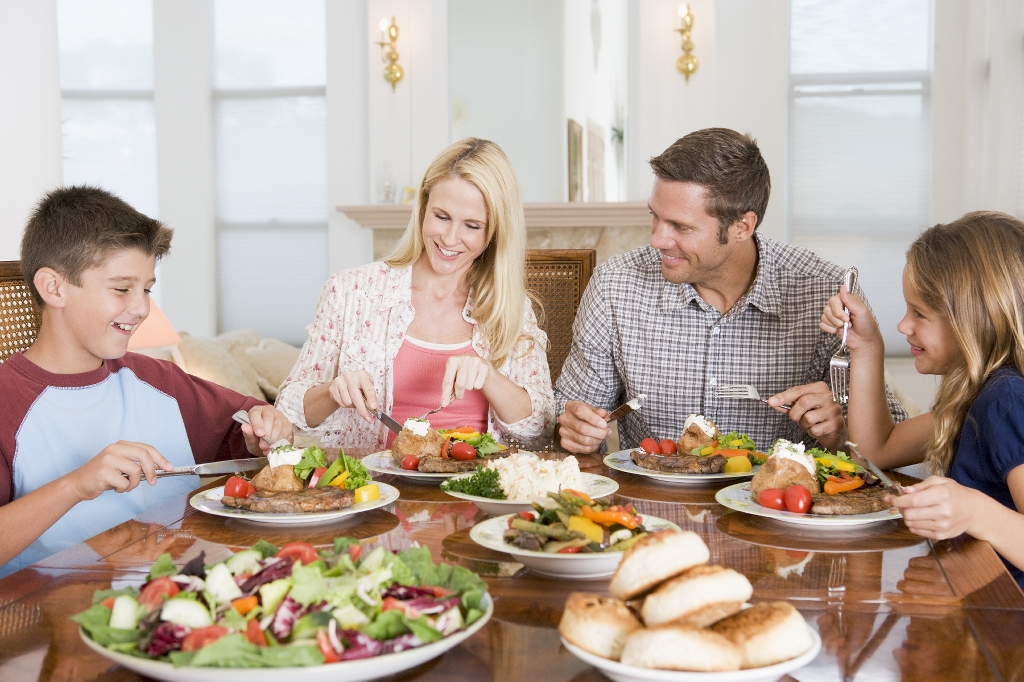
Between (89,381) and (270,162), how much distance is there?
524 centimetres

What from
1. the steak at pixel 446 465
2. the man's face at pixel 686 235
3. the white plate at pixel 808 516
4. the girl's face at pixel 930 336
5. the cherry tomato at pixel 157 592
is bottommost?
the white plate at pixel 808 516

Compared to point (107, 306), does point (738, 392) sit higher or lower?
lower

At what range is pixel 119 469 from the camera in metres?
1.37

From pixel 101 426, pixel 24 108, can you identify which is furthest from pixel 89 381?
pixel 24 108

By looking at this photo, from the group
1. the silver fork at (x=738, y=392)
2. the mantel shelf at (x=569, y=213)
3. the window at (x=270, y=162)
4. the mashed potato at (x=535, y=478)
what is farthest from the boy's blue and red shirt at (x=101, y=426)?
the window at (x=270, y=162)

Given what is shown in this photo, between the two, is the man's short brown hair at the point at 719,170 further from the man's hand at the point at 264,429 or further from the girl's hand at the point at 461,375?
the man's hand at the point at 264,429

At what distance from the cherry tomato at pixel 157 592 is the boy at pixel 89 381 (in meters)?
0.86

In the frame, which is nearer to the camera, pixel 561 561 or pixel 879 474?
pixel 561 561

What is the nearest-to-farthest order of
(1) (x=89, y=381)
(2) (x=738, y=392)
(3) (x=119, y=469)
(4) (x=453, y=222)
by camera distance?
(3) (x=119, y=469) → (1) (x=89, y=381) → (2) (x=738, y=392) → (4) (x=453, y=222)

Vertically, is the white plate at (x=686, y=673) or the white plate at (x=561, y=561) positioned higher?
the white plate at (x=686, y=673)

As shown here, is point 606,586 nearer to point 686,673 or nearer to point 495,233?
point 686,673

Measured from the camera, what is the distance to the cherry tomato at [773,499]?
55.7 inches

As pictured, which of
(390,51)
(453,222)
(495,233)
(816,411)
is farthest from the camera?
(390,51)

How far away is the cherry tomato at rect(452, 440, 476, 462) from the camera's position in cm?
171
